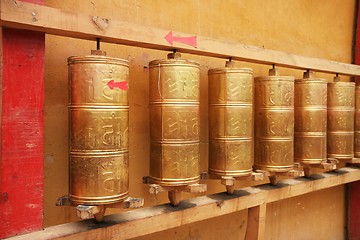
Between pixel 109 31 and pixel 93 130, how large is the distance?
0.47 metres

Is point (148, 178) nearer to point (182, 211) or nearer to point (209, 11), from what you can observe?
point (182, 211)

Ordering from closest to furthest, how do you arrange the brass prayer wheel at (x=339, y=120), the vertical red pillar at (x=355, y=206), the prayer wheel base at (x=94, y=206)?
the prayer wheel base at (x=94, y=206) → the brass prayer wheel at (x=339, y=120) → the vertical red pillar at (x=355, y=206)

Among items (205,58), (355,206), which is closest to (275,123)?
(205,58)

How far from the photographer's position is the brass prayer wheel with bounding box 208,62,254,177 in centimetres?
207

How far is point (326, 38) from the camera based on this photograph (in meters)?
3.46

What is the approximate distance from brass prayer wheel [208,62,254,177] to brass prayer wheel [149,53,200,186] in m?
0.27

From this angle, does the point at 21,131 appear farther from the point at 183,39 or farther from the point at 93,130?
the point at 183,39

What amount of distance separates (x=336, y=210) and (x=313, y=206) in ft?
1.35

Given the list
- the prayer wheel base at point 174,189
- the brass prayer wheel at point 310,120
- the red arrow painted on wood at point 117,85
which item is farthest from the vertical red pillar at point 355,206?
the red arrow painted on wood at point 117,85

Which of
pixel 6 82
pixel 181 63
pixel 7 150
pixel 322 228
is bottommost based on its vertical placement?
pixel 322 228

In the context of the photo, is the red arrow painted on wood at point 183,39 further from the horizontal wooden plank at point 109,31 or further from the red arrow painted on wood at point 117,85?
the red arrow painted on wood at point 117,85

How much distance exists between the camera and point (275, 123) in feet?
7.63

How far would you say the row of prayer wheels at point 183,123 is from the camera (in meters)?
1.57

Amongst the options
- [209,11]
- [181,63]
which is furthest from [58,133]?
[209,11]
